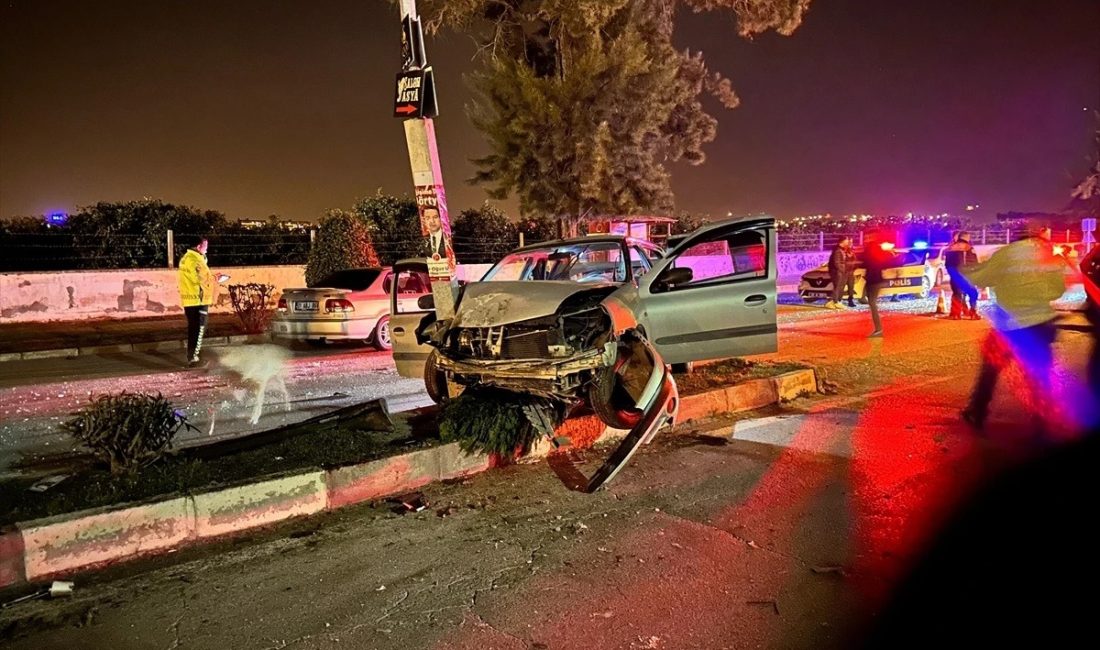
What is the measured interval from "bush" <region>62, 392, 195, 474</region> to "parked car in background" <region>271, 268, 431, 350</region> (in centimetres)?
671

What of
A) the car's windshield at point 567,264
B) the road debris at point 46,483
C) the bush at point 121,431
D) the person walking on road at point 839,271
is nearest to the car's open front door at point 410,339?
the car's windshield at point 567,264

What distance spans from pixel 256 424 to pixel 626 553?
4.45 meters

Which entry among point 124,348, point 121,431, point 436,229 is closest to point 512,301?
point 436,229

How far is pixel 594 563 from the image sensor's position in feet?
13.4

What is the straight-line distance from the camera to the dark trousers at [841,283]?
714 inches

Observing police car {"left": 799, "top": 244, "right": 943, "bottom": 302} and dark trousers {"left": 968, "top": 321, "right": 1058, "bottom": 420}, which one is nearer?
dark trousers {"left": 968, "top": 321, "right": 1058, "bottom": 420}

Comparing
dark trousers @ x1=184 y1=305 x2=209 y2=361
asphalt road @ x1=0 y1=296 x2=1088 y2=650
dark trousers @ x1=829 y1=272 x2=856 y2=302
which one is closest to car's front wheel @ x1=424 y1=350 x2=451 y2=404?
asphalt road @ x1=0 y1=296 x2=1088 y2=650

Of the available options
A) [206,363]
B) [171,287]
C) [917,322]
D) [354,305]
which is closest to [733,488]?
[354,305]

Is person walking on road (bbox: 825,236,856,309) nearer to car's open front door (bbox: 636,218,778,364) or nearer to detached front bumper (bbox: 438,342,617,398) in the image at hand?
car's open front door (bbox: 636,218,778,364)

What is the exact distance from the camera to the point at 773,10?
21.1 metres

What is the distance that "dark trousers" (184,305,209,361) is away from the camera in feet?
35.5

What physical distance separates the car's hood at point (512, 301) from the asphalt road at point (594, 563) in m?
1.20

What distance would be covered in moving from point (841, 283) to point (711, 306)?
12.4 m

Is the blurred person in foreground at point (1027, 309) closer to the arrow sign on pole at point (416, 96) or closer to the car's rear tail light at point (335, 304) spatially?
the arrow sign on pole at point (416, 96)
